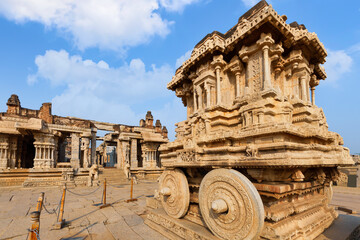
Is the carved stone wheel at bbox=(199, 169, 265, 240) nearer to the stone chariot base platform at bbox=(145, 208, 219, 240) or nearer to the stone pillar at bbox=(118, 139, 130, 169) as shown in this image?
the stone chariot base platform at bbox=(145, 208, 219, 240)

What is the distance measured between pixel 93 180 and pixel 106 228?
33.4ft

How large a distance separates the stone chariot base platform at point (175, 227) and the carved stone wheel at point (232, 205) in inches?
12.2

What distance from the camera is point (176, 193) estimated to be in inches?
165

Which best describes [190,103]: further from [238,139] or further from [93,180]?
[93,180]

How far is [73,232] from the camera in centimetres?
436

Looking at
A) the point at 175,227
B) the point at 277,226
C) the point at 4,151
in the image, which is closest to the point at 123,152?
the point at 4,151

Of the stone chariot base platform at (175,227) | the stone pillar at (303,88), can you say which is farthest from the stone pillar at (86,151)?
the stone pillar at (303,88)

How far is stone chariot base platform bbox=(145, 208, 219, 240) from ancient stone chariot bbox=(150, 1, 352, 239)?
0.14 metres

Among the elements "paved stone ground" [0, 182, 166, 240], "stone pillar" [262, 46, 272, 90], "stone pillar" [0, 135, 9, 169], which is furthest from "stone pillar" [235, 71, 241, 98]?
"stone pillar" [0, 135, 9, 169]

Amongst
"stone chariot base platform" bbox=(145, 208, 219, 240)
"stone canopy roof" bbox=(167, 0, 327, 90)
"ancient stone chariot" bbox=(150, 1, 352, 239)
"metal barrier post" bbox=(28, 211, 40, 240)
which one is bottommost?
"stone chariot base platform" bbox=(145, 208, 219, 240)

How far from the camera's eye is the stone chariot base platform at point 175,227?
3.41m

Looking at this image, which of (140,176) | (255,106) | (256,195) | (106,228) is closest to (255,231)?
(256,195)

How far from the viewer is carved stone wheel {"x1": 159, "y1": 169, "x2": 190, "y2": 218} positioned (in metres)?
4.03

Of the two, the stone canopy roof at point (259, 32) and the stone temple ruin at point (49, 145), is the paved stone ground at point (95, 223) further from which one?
the stone temple ruin at point (49, 145)
